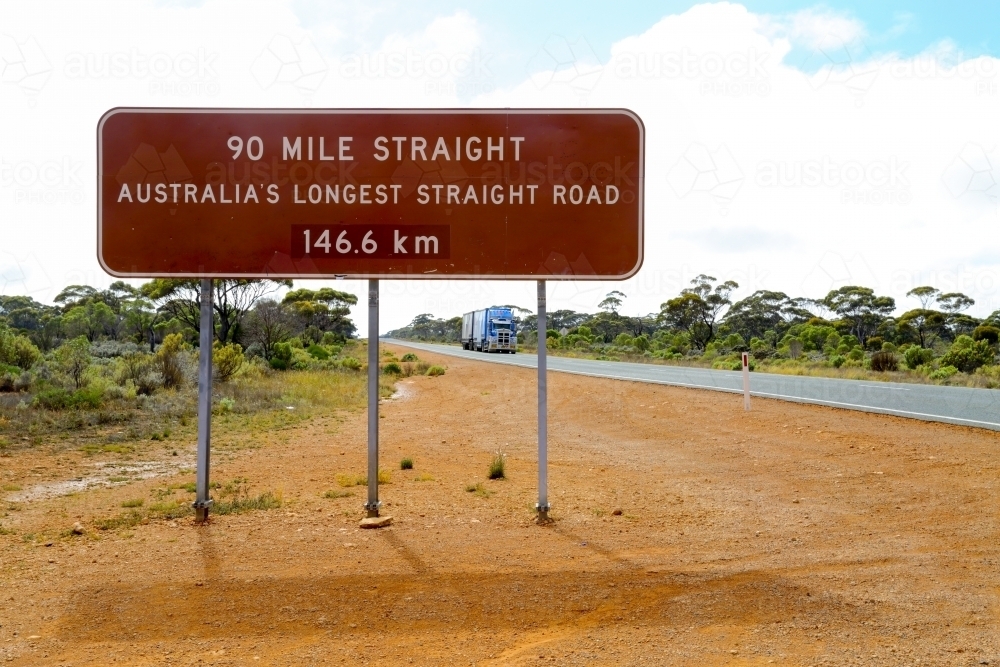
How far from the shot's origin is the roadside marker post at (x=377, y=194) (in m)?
7.24

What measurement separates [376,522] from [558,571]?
7.03 ft

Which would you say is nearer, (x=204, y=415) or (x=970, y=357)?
(x=204, y=415)

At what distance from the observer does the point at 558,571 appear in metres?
5.78

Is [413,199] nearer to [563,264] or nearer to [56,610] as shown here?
[563,264]

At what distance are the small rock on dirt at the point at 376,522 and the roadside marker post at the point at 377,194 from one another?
0.94m

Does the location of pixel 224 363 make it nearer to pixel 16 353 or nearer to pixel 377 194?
pixel 16 353

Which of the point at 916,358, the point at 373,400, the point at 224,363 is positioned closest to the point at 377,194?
the point at 373,400

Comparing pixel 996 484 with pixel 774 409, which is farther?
pixel 774 409

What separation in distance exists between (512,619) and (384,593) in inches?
39.5

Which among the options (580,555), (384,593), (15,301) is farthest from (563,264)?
(15,301)

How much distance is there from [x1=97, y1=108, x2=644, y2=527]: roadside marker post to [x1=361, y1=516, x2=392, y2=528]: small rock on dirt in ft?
3.08

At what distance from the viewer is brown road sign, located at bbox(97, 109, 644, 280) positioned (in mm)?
7246

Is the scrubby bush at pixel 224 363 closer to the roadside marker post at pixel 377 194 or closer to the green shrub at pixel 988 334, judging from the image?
the roadside marker post at pixel 377 194

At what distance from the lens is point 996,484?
8.52 meters
